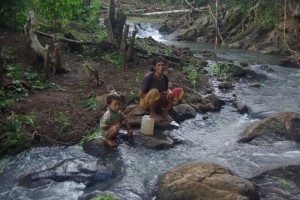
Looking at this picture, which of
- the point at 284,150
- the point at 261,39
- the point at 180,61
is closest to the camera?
the point at 284,150

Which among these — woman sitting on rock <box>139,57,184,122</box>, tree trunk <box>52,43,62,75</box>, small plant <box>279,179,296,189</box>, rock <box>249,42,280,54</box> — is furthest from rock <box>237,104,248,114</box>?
rock <box>249,42,280,54</box>

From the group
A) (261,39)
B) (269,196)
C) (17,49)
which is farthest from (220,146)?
(261,39)

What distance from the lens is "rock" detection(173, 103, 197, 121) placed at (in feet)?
25.1

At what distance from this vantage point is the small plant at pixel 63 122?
6363 millimetres

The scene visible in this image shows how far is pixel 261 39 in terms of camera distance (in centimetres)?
1827

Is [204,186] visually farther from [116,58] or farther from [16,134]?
[116,58]

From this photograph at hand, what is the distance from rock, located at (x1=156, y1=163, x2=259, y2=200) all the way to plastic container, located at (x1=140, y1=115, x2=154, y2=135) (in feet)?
5.68

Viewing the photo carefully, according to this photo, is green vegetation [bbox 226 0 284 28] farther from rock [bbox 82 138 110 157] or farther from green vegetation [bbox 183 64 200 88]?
rock [bbox 82 138 110 157]

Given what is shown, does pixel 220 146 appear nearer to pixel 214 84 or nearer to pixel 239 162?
pixel 239 162

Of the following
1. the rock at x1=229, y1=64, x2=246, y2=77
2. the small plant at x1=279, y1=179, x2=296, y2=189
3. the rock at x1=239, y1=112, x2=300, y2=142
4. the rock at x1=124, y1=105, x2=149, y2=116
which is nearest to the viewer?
the small plant at x1=279, y1=179, x2=296, y2=189

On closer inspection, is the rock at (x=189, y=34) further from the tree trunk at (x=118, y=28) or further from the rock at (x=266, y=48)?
the tree trunk at (x=118, y=28)

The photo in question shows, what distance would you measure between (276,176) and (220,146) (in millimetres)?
1520

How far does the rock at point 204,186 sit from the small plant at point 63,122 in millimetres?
2352

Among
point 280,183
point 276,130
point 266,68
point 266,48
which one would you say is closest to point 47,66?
point 276,130
